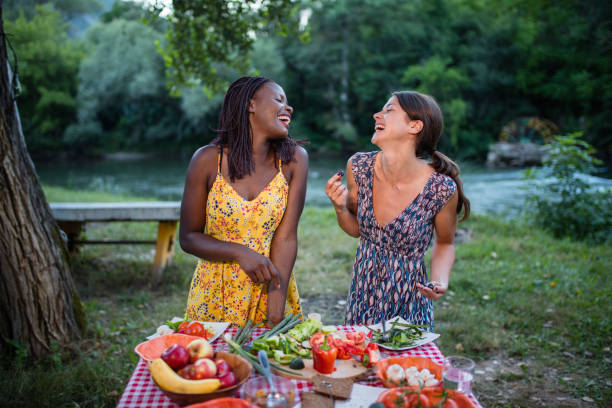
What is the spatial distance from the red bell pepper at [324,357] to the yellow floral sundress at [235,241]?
740 millimetres

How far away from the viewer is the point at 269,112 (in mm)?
2416

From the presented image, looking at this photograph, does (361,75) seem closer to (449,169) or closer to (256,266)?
(449,169)

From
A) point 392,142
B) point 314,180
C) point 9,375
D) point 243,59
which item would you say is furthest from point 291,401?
point 314,180

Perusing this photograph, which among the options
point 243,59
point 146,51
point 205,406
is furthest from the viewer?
point 146,51

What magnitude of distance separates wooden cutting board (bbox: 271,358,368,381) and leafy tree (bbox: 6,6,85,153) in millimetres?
34302

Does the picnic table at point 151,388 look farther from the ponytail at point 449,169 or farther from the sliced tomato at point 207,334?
the ponytail at point 449,169

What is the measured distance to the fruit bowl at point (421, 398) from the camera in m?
1.42

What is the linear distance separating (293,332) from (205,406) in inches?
24.0

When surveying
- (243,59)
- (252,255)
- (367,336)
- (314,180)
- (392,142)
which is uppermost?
(243,59)

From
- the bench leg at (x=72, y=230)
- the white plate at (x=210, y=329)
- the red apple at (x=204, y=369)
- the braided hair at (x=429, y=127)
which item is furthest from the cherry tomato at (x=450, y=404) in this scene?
the bench leg at (x=72, y=230)

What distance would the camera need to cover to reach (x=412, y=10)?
37438mm

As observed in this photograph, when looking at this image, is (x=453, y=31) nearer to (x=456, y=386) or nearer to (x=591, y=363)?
(x=591, y=363)

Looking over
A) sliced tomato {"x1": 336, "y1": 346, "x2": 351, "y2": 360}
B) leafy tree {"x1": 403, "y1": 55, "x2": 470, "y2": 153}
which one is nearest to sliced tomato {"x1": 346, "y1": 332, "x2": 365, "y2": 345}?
sliced tomato {"x1": 336, "y1": 346, "x2": 351, "y2": 360}

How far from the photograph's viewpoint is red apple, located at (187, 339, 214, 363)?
1586mm
